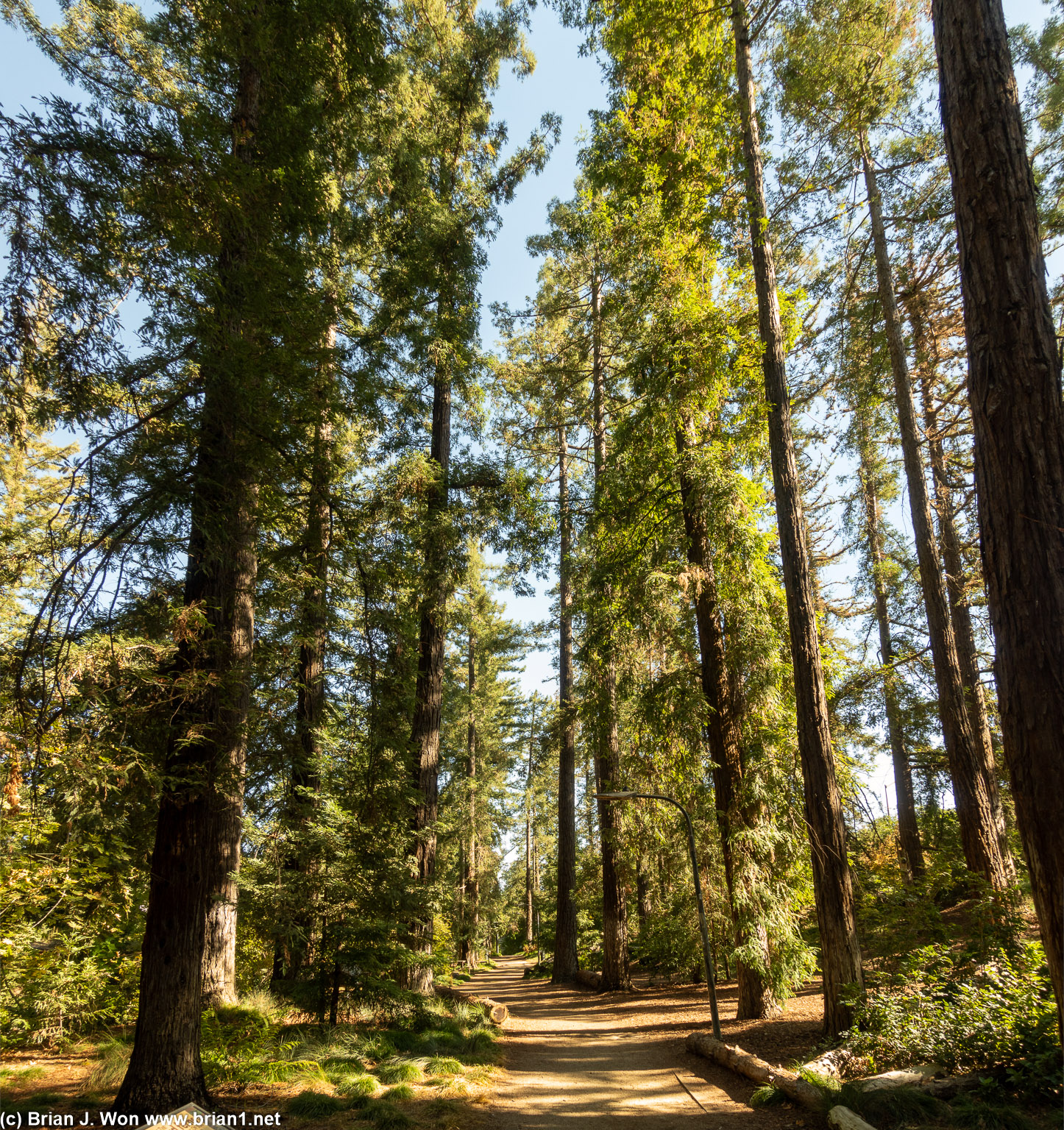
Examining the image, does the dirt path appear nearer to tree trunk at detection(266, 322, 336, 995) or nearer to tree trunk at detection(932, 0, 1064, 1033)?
tree trunk at detection(266, 322, 336, 995)

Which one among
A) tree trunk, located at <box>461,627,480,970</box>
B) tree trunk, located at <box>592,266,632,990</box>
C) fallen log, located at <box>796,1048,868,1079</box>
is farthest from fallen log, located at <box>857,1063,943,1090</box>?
tree trunk, located at <box>461,627,480,970</box>

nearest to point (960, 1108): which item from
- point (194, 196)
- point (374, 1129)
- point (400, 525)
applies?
point (374, 1129)

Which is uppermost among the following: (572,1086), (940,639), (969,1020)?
(940,639)

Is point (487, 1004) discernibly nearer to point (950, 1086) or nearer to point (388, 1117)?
point (388, 1117)

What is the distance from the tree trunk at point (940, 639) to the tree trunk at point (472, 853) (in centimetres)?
1462

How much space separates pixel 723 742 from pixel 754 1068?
3.98 m

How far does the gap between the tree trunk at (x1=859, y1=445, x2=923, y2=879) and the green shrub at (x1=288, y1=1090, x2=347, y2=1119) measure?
1171cm

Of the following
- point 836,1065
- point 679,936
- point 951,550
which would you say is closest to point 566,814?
point 679,936

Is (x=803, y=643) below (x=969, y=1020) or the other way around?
the other way around

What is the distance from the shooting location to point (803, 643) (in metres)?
7.50

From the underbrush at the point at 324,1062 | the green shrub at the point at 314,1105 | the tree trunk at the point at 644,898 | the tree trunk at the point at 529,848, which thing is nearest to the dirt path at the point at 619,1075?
the underbrush at the point at 324,1062

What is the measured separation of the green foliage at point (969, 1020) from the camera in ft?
14.8

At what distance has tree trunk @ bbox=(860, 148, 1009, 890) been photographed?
9.11 m

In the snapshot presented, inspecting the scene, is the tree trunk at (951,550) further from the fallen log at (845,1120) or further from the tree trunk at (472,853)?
the tree trunk at (472,853)
